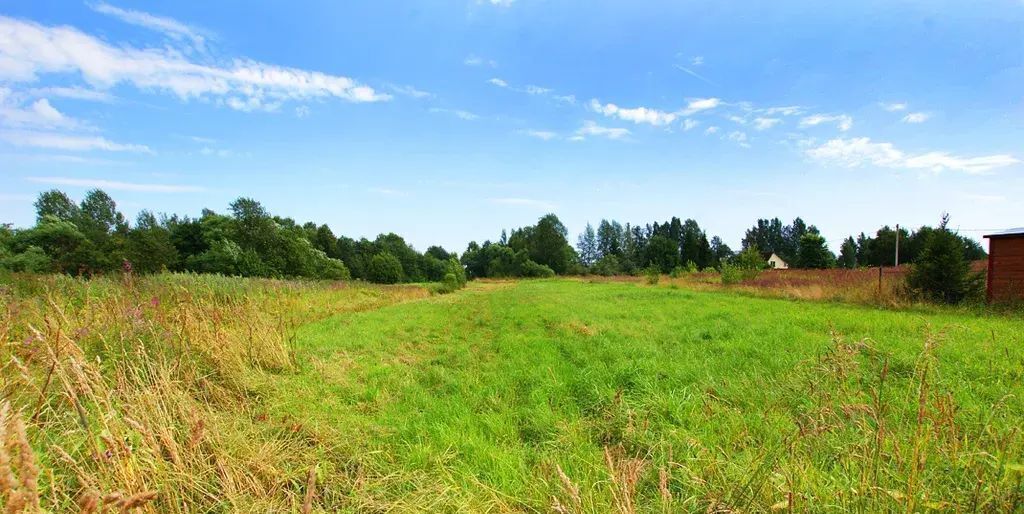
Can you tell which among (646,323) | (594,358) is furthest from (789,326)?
(594,358)

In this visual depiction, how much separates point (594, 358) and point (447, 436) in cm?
303

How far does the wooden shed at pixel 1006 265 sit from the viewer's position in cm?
1045

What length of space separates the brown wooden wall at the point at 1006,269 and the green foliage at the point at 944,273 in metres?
0.29

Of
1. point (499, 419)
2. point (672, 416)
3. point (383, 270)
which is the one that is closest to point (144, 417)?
point (499, 419)

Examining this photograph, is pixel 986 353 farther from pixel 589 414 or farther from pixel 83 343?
pixel 83 343

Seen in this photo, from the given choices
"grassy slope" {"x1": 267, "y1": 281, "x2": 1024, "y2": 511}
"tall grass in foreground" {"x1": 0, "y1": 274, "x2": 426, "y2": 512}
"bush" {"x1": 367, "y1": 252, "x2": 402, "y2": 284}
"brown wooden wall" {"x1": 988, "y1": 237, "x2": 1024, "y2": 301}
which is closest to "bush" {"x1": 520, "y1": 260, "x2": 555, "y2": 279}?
"bush" {"x1": 367, "y1": 252, "x2": 402, "y2": 284}

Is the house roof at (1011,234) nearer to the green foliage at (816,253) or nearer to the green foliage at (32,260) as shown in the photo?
the green foliage at (816,253)

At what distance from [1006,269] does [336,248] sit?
232 ft

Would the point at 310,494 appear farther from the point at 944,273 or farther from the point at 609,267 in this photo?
the point at 609,267

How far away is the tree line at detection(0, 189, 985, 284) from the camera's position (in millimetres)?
33688

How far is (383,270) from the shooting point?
57781 mm

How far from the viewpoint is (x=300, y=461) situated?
9.86 ft

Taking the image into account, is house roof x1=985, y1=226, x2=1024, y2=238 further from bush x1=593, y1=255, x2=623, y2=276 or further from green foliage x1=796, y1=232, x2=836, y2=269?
bush x1=593, y1=255, x2=623, y2=276

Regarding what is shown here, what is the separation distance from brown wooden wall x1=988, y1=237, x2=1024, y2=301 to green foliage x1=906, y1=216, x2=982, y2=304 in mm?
289
